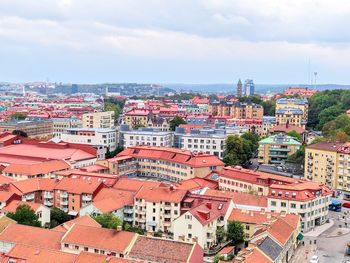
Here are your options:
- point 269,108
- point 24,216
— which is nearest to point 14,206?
point 24,216

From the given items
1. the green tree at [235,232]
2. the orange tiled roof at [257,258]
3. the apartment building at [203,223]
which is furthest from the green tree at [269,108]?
the orange tiled roof at [257,258]

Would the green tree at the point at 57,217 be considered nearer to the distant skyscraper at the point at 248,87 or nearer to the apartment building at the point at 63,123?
the apartment building at the point at 63,123

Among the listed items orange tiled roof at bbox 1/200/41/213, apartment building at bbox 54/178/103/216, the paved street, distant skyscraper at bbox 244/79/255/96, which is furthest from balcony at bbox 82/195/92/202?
distant skyscraper at bbox 244/79/255/96

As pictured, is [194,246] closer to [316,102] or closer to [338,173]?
[338,173]

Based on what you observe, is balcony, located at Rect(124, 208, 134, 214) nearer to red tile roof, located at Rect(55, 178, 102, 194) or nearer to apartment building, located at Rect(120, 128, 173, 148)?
red tile roof, located at Rect(55, 178, 102, 194)

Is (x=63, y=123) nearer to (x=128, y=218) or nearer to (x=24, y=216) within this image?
(x=128, y=218)
